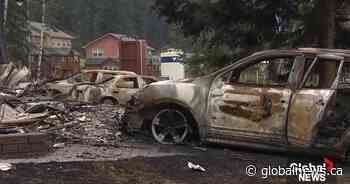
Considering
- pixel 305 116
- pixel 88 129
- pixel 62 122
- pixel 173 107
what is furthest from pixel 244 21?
pixel 305 116

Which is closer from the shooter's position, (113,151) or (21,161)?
(21,161)

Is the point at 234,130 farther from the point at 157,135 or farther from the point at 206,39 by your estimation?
the point at 206,39

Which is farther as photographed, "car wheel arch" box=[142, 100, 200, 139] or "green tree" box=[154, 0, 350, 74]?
"green tree" box=[154, 0, 350, 74]

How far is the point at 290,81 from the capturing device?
7637mm

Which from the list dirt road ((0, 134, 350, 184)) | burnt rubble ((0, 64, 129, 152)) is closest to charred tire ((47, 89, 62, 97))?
burnt rubble ((0, 64, 129, 152))

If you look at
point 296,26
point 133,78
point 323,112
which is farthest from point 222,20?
point 323,112

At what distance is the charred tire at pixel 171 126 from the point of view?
8281mm

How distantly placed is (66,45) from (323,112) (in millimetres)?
89800

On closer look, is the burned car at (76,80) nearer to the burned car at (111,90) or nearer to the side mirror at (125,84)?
the burned car at (111,90)

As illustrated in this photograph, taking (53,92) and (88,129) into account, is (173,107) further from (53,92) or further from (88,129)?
(53,92)

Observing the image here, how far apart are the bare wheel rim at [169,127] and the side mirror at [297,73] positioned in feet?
5.69

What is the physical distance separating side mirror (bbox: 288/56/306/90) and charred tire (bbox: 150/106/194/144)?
5.44ft

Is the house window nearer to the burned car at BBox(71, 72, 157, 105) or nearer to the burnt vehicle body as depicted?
the burned car at BBox(71, 72, 157, 105)

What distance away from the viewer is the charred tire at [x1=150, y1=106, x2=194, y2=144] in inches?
326
